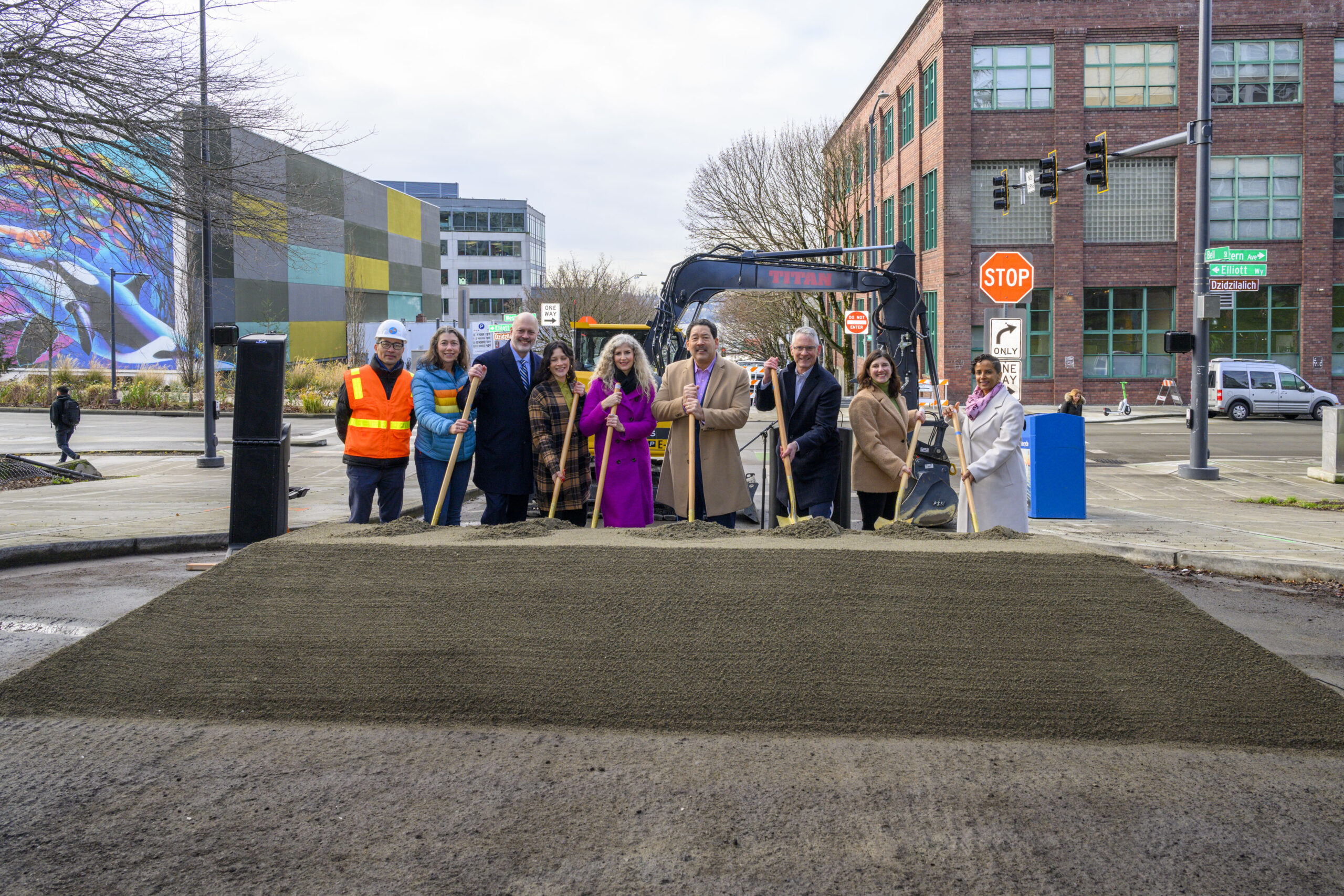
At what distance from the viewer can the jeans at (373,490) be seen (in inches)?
286

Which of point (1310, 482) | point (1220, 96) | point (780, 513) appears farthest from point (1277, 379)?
point (780, 513)

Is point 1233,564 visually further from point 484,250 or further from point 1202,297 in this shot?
point 484,250

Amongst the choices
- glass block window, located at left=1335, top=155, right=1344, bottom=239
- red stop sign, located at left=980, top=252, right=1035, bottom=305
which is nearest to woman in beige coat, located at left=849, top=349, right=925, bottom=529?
red stop sign, located at left=980, top=252, right=1035, bottom=305

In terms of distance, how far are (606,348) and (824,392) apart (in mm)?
1570

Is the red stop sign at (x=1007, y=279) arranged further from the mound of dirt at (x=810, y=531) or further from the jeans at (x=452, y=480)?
the mound of dirt at (x=810, y=531)

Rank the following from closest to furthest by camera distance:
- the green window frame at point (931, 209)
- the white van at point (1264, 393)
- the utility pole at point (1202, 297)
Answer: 1. the utility pole at point (1202, 297)
2. the white van at point (1264, 393)
3. the green window frame at point (931, 209)

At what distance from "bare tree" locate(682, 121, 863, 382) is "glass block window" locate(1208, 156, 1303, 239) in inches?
501

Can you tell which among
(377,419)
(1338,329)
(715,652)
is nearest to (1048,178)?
(377,419)

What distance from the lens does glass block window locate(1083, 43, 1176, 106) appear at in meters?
36.2

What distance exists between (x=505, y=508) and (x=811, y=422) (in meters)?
2.25

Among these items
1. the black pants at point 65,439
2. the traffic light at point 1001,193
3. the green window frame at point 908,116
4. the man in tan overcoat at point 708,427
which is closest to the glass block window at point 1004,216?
the green window frame at point 908,116

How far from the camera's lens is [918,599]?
4.63m

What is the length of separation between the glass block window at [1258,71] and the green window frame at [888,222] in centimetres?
1251

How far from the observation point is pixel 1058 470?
459 inches
